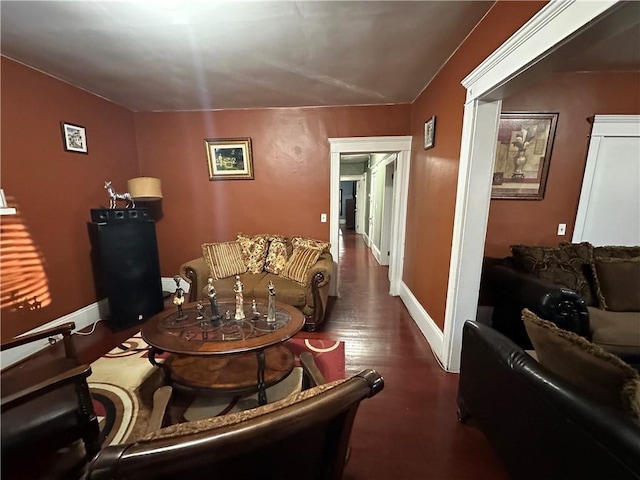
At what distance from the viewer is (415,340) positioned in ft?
8.59

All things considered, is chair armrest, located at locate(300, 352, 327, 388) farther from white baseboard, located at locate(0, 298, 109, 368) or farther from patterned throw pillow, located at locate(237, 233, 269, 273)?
white baseboard, located at locate(0, 298, 109, 368)

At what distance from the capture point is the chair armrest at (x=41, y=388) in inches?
34.5

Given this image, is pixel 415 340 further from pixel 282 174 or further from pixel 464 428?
pixel 282 174

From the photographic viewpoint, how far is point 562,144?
2.57 metres

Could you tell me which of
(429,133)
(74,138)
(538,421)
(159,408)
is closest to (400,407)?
(538,421)

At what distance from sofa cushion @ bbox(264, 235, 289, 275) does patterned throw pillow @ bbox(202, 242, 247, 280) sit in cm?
30

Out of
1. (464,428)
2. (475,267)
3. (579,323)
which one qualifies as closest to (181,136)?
(475,267)

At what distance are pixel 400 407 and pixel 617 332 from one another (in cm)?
160

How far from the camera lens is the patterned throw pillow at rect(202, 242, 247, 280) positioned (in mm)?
3059

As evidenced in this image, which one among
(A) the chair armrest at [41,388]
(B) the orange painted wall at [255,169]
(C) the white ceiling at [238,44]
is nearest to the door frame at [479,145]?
(C) the white ceiling at [238,44]

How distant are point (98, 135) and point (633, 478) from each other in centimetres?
446

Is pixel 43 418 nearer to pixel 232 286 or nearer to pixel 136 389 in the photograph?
pixel 136 389

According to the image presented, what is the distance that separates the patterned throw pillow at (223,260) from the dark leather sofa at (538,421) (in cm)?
246

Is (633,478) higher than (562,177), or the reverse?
(562,177)
